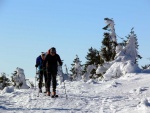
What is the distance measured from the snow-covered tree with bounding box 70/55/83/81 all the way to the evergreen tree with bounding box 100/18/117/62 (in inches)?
435

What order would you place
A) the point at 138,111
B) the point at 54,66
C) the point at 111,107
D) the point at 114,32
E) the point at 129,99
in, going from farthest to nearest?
the point at 114,32 → the point at 54,66 → the point at 129,99 → the point at 111,107 → the point at 138,111

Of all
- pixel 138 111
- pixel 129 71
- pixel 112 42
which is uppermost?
pixel 112 42

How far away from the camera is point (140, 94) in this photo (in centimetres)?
1545

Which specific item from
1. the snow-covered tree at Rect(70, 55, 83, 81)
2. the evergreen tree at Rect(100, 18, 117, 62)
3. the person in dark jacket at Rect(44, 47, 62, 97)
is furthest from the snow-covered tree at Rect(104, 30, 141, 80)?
the snow-covered tree at Rect(70, 55, 83, 81)

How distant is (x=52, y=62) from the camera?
14.8 metres

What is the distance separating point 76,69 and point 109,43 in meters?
14.7

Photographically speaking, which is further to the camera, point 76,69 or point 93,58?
point 76,69

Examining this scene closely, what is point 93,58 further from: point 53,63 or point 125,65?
point 53,63

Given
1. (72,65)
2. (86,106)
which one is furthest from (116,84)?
(72,65)

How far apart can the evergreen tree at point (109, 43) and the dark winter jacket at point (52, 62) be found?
2819 cm

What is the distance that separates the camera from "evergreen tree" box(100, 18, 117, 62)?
42.9 meters

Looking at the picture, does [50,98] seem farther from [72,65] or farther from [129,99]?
[72,65]

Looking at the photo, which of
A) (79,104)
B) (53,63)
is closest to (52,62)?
(53,63)

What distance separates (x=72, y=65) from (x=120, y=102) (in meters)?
49.3
